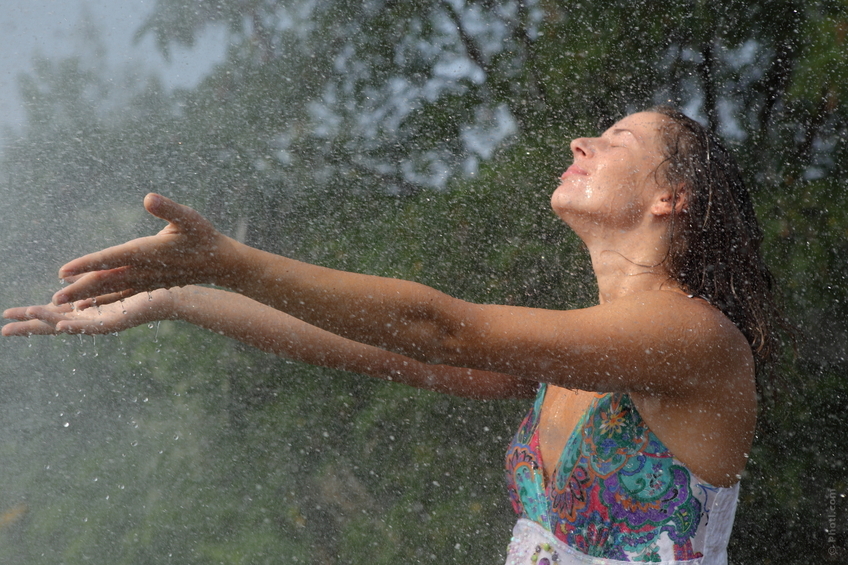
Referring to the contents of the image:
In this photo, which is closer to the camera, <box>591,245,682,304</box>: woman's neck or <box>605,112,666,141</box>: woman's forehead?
<box>591,245,682,304</box>: woman's neck

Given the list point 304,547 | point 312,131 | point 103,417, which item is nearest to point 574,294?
point 312,131

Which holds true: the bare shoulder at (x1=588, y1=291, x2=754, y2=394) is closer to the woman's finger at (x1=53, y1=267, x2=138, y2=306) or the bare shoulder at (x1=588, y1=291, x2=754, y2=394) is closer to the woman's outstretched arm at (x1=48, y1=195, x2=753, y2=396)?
the woman's outstretched arm at (x1=48, y1=195, x2=753, y2=396)

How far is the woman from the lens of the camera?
121 cm

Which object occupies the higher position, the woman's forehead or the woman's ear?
the woman's forehead

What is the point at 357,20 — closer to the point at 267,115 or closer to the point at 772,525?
the point at 267,115

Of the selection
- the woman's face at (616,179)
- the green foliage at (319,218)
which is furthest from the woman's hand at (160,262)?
the green foliage at (319,218)

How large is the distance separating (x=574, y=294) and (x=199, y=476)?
1.59 meters

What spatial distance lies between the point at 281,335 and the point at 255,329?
0.06 meters

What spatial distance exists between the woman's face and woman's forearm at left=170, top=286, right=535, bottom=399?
A: 1.89 feet

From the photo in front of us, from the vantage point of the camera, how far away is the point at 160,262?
1.16 m

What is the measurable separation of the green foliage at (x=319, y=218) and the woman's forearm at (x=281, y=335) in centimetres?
99

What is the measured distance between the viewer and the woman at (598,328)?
1.21 meters

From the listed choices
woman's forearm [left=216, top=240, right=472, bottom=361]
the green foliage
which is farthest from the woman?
the green foliage

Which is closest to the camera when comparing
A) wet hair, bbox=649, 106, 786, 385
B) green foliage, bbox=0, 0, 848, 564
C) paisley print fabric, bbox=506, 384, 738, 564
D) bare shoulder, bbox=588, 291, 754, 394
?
bare shoulder, bbox=588, 291, 754, 394
